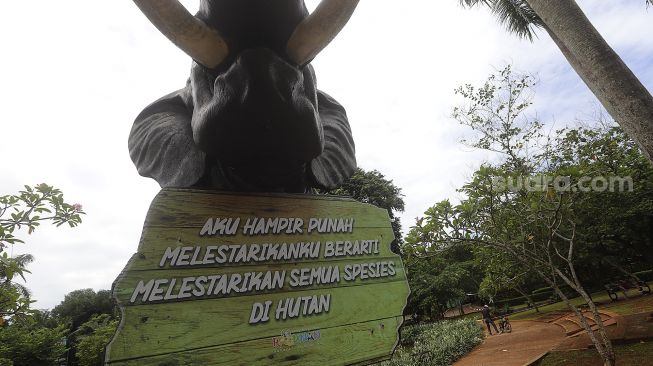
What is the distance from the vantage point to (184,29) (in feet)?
3.05

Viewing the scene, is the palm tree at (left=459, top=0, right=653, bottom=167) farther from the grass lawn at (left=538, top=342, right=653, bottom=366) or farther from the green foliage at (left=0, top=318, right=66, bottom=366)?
the green foliage at (left=0, top=318, right=66, bottom=366)

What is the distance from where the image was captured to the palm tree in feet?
13.5

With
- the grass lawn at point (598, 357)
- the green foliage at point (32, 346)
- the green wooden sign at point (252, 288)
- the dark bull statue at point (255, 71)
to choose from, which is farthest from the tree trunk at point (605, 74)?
the green foliage at point (32, 346)

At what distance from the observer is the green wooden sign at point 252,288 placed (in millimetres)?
1120

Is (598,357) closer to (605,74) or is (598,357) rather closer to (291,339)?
(605,74)

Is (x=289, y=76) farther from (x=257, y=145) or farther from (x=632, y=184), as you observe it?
(x=632, y=184)

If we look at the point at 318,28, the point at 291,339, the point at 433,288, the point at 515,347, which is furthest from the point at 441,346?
the point at 318,28

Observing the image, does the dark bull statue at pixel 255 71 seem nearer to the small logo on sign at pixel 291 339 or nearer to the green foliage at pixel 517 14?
the small logo on sign at pixel 291 339

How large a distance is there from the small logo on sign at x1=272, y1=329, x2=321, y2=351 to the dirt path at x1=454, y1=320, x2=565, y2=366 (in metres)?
10.1

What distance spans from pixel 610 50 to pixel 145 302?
534 centimetres

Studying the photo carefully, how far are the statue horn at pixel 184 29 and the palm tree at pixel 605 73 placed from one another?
15.7 ft

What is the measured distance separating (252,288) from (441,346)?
518 inches

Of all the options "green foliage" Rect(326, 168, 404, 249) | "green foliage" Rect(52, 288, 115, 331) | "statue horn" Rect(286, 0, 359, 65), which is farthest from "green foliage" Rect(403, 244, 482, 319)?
"green foliage" Rect(52, 288, 115, 331)

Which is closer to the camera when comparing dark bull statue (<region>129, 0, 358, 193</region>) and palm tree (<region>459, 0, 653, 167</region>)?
dark bull statue (<region>129, 0, 358, 193</region>)
